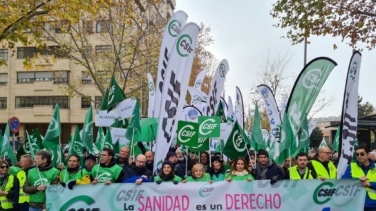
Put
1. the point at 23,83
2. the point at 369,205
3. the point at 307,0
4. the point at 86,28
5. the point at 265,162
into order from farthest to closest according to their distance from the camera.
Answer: the point at 23,83, the point at 86,28, the point at 307,0, the point at 265,162, the point at 369,205

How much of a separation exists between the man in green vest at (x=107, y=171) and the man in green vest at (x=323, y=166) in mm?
2935

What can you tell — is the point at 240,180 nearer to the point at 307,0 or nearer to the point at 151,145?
the point at 151,145

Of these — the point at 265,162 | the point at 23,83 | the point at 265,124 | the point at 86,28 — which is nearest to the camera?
the point at 265,162

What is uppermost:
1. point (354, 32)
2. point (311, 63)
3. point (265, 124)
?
point (354, 32)

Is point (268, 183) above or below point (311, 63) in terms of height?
below

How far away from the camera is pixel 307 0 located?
14695mm

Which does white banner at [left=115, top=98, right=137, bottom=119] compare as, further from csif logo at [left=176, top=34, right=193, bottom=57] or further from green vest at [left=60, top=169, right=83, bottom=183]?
green vest at [left=60, top=169, right=83, bottom=183]

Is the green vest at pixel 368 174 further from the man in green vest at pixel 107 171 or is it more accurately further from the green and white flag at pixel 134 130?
the green and white flag at pixel 134 130

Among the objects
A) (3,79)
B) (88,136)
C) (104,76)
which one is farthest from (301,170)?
(3,79)

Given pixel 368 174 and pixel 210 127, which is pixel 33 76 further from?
pixel 368 174

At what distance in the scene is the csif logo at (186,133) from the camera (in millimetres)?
9109

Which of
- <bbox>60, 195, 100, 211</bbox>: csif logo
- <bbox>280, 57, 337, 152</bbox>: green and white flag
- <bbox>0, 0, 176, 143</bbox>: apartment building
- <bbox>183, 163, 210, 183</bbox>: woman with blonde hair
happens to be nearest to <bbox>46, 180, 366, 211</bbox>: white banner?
<bbox>60, 195, 100, 211</bbox>: csif logo

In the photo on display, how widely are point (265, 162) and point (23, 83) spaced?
47.9 metres

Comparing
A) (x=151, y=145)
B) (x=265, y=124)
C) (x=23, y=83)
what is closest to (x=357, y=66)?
(x=151, y=145)
